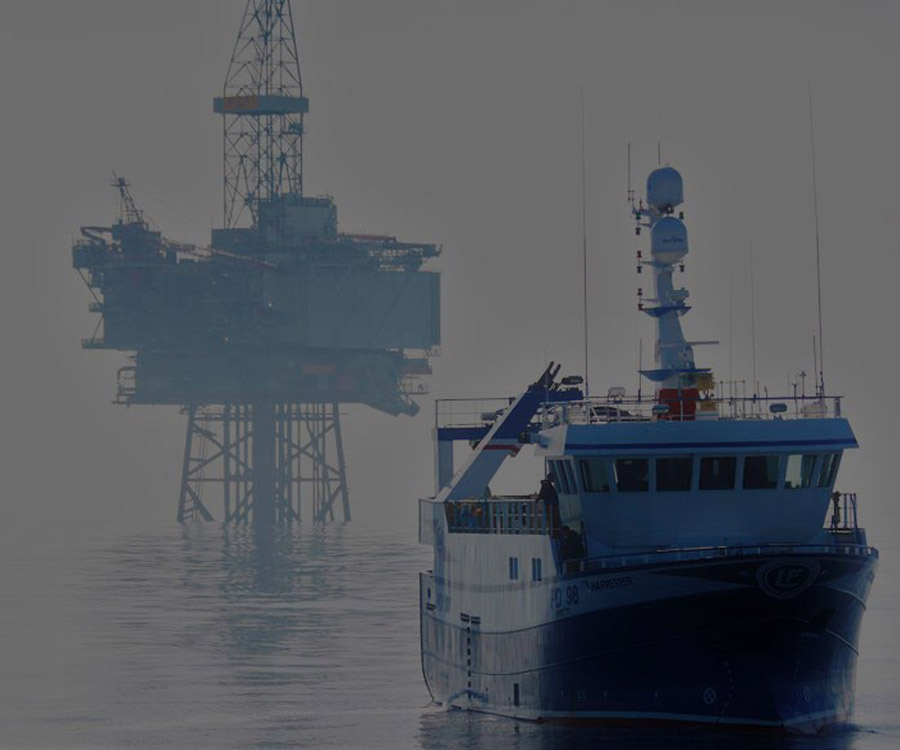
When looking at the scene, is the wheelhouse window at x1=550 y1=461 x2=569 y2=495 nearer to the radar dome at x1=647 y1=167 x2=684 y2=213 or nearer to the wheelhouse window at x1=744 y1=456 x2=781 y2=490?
the wheelhouse window at x1=744 y1=456 x2=781 y2=490

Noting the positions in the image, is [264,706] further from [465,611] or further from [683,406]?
[683,406]

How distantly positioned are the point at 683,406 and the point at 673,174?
7.39 metres

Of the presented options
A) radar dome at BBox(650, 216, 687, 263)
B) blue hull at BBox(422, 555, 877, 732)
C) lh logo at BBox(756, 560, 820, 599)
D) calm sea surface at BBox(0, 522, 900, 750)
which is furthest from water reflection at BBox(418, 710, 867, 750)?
radar dome at BBox(650, 216, 687, 263)

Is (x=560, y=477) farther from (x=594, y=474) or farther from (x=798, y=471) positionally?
(x=798, y=471)

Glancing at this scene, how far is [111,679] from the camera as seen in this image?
95.4 metres

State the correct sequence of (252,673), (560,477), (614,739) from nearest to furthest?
(614,739)
(560,477)
(252,673)

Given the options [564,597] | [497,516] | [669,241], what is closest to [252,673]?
[497,516]

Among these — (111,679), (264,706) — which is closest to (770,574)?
(264,706)

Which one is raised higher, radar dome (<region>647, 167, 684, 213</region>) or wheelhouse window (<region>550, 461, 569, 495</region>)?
radar dome (<region>647, 167, 684, 213</region>)

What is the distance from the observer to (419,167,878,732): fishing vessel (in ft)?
212

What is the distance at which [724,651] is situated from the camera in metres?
64.8

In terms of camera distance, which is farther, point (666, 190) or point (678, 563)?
point (666, 190)

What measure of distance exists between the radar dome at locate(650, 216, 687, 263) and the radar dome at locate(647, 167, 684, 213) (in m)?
0.73

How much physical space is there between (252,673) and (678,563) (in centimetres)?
3518
